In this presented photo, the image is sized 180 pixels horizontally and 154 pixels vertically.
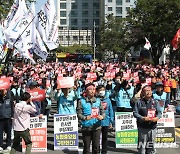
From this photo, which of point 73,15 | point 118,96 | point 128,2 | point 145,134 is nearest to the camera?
point 145,134

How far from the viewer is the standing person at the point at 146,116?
8539 mm

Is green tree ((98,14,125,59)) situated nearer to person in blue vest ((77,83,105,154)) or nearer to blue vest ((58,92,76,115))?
blue vest ((58,92,76,115))

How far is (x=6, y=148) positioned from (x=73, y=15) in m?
144

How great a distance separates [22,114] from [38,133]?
1604mm

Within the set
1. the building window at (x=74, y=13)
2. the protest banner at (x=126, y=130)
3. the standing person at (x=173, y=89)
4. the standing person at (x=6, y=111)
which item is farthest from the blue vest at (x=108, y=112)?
the building window at (x=74, y=13)

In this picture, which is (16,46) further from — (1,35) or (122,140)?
(122,140)

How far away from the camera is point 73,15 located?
152625 millimetres

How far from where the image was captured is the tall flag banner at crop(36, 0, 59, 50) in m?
17.5

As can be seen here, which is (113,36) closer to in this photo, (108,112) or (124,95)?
(124,95)

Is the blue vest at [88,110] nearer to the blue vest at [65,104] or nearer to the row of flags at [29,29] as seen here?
the blue vest at [65,104]

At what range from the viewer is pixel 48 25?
17.9m

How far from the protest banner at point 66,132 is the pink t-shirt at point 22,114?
4.97ft

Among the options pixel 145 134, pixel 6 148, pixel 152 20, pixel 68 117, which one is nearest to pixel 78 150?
pixel 68 117

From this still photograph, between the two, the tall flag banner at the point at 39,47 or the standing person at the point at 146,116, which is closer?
the standing person at the point at 146,116
